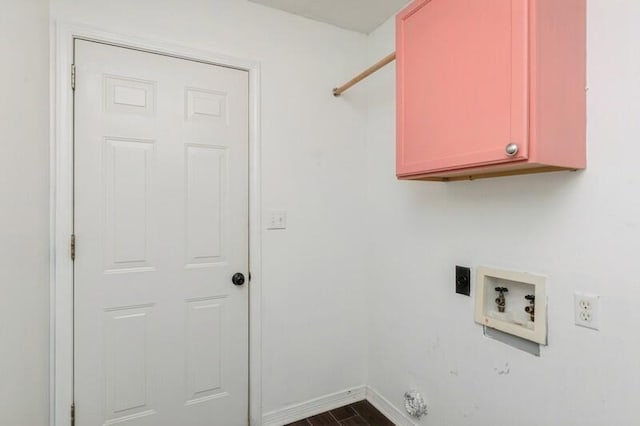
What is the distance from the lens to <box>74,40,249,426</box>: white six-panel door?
5.30 ft

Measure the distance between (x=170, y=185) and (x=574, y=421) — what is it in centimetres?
199

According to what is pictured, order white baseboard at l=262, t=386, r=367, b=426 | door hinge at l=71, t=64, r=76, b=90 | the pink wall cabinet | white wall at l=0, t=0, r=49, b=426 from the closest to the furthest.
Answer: the pink wall cabinet → white wall at l=0, t=0, r=49, b=426 → door hinge at l=71, t=64, r=76, b=90 → white baseboard at l=262, t=386, r=367, b=426

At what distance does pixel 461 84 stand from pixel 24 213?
1696 millimetres

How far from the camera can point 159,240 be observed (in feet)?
5.73

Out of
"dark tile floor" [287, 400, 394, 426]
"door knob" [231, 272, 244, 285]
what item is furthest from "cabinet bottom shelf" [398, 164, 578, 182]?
"dark tile floor" [287, 400, 394, 426]

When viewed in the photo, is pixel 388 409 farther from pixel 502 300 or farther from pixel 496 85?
pixel 496 85

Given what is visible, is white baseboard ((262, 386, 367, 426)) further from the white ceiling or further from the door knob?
the white ceiling

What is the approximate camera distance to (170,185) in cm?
176

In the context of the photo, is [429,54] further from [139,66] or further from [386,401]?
[386,401]

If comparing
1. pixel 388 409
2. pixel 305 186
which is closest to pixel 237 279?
pixel 305 186

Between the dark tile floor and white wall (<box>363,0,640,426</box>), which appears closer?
white wall (<box>363,0,640,426</box>)

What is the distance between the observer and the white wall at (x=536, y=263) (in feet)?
3.53

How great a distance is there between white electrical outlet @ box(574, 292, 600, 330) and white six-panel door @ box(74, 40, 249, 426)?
154 cm

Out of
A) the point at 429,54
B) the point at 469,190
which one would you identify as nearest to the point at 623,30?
the point at 429,54
